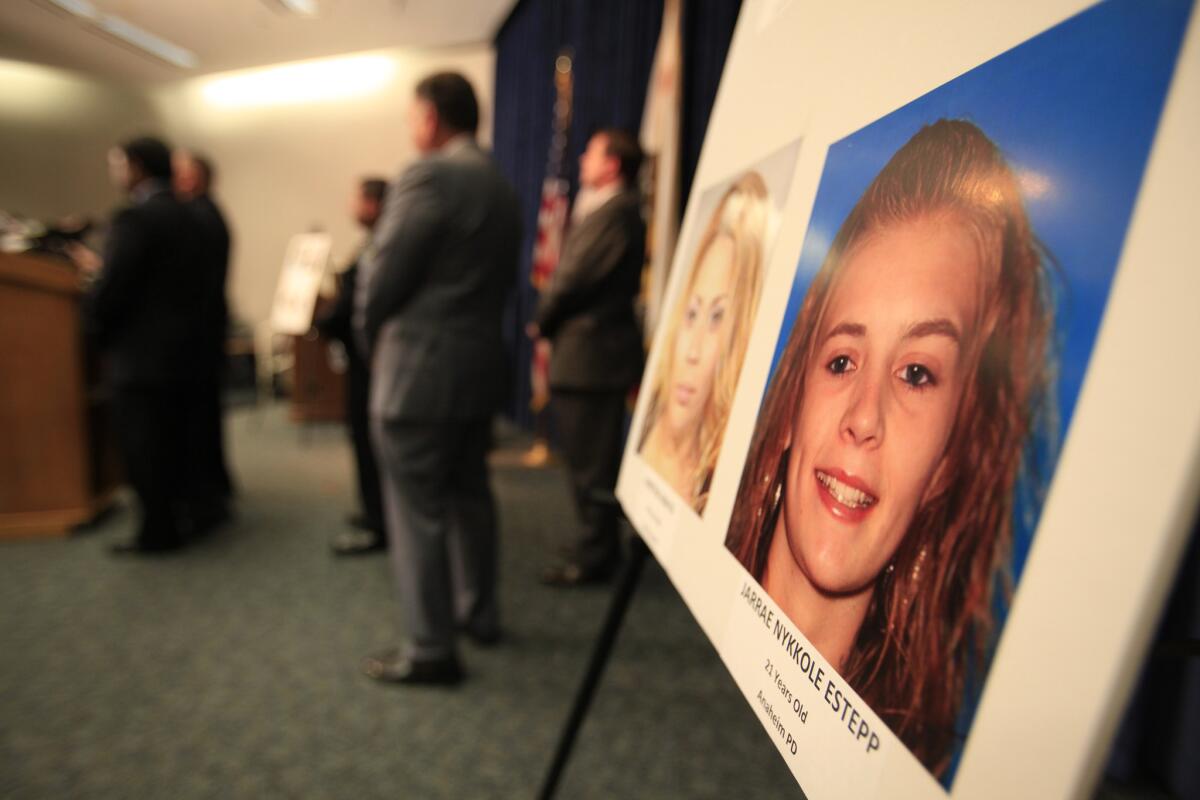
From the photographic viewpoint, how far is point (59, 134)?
319 cm

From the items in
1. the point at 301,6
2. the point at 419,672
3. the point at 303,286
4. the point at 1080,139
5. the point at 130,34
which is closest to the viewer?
the point at 1080,139

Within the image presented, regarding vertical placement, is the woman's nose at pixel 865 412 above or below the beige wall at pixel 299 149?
below

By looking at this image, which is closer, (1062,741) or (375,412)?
(1062,741)

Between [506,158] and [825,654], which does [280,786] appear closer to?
[825,654]

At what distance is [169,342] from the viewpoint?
198 centimetres

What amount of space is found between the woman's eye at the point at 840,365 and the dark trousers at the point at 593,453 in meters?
1.53

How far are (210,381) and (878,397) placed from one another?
256cm

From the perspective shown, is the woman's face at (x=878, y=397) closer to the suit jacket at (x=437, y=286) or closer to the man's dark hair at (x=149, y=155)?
the suit jacket at (x=437, y=286)

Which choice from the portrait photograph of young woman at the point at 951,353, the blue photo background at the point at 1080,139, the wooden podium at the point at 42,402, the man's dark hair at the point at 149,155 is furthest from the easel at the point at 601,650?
the wooden podium at the point at 42,402

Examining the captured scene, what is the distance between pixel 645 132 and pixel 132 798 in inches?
98.6

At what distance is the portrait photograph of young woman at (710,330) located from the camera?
1.73 feet

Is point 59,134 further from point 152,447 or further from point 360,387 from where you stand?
point 360,387

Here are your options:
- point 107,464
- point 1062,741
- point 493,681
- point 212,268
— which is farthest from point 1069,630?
point 107,464

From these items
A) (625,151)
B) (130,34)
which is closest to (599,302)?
(625,151)
